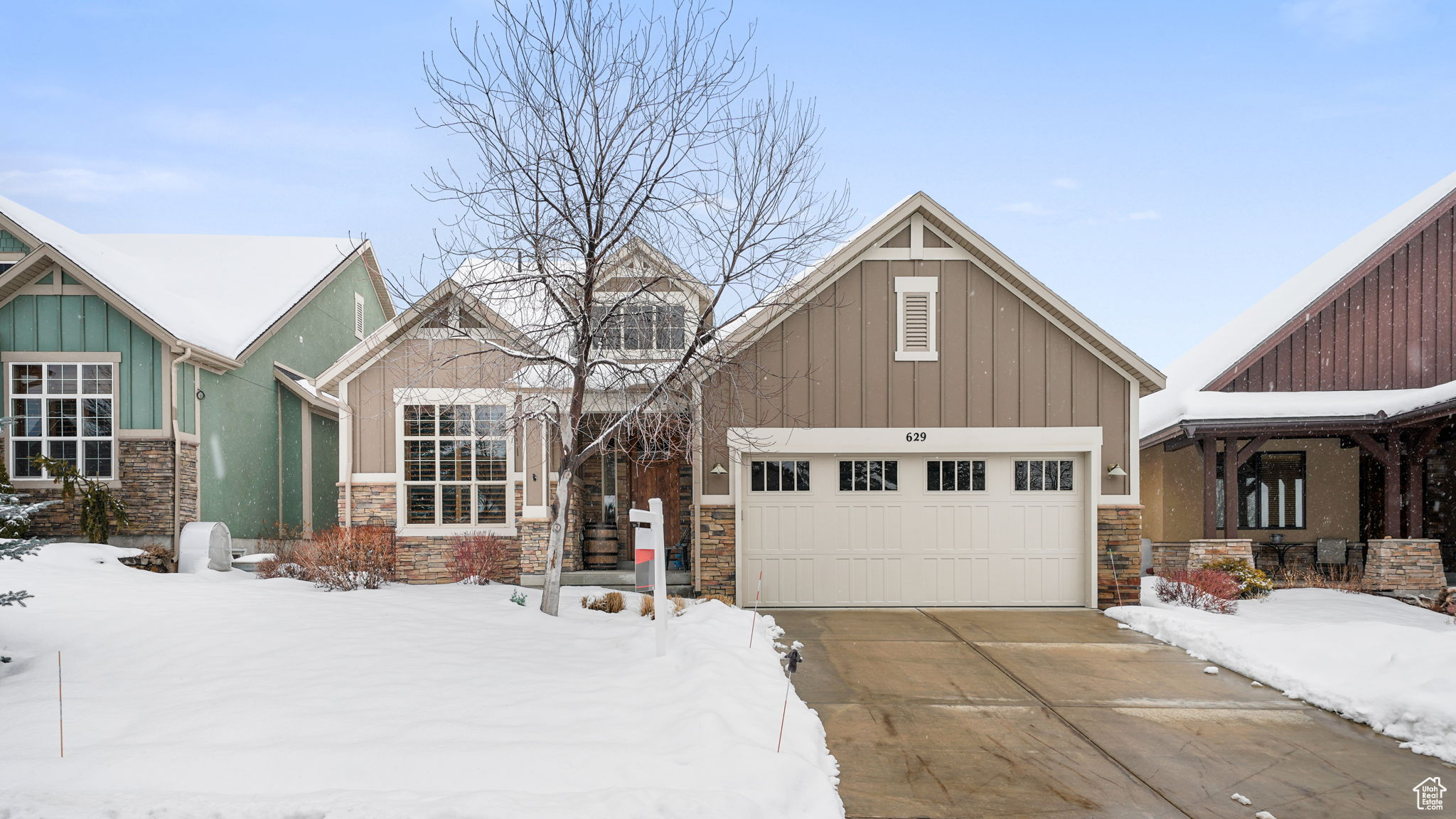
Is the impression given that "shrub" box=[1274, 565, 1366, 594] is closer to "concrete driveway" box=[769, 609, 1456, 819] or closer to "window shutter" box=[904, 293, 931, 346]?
"concrete driveway" box=[769, 609, 1456, 819]

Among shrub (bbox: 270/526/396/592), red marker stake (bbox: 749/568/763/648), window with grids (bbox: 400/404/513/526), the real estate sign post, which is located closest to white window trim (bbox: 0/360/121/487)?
shrub (bbox: 270/526/396/592)

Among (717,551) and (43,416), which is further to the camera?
(43,416)

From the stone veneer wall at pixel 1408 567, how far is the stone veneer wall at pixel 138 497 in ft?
63.0

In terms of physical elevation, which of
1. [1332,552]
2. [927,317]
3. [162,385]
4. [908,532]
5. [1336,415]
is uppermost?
[927,317]

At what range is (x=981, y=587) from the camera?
12.1 metres

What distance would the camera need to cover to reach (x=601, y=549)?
1341cm

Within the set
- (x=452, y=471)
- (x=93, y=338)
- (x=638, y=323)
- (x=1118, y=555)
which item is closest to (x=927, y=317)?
(x=638, y=323)

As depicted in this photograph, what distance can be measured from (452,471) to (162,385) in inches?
190

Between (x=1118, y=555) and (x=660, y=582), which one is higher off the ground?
(x=660, y=582)

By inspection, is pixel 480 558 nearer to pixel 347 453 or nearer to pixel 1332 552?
pixel 347 453

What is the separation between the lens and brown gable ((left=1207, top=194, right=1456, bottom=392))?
14.8 m

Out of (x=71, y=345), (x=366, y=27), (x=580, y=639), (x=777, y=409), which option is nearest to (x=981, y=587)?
(x=777, y=409)

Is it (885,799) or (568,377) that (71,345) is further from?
(885,799)

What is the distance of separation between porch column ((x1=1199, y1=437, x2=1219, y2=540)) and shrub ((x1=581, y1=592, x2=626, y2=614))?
9.63 m
